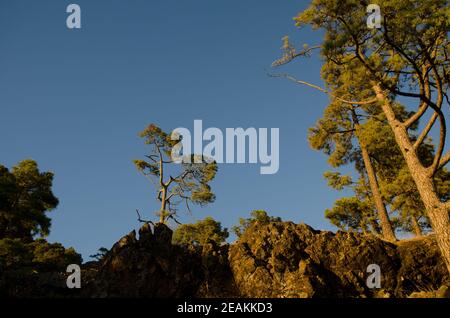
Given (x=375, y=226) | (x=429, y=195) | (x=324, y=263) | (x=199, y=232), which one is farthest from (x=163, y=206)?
(x=429, y=195)

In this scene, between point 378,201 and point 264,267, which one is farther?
point 378,201

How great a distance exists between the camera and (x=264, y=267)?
1321cm

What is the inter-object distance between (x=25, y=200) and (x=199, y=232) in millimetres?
12253

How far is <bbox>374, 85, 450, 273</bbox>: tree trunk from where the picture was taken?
39.1 feet

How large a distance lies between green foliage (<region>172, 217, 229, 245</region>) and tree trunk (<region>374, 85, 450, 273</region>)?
16.6 metres

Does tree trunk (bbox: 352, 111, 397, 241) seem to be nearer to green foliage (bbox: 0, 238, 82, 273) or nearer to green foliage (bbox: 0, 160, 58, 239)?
green foliage (bbox: 0, 238, 82, 273)

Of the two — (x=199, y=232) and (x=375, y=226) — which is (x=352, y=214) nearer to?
(x=375, y=226)

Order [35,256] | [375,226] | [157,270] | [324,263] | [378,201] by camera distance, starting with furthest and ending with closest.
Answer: [375,226], [378,201], [35,256], [324,263], [157,270]

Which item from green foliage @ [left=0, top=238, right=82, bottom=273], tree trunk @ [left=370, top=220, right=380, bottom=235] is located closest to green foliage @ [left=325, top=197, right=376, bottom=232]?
tree trunk @ [left=370, top=220, right=380, bottom=235]

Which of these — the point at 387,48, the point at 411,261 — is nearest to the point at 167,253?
the point at 411,261
